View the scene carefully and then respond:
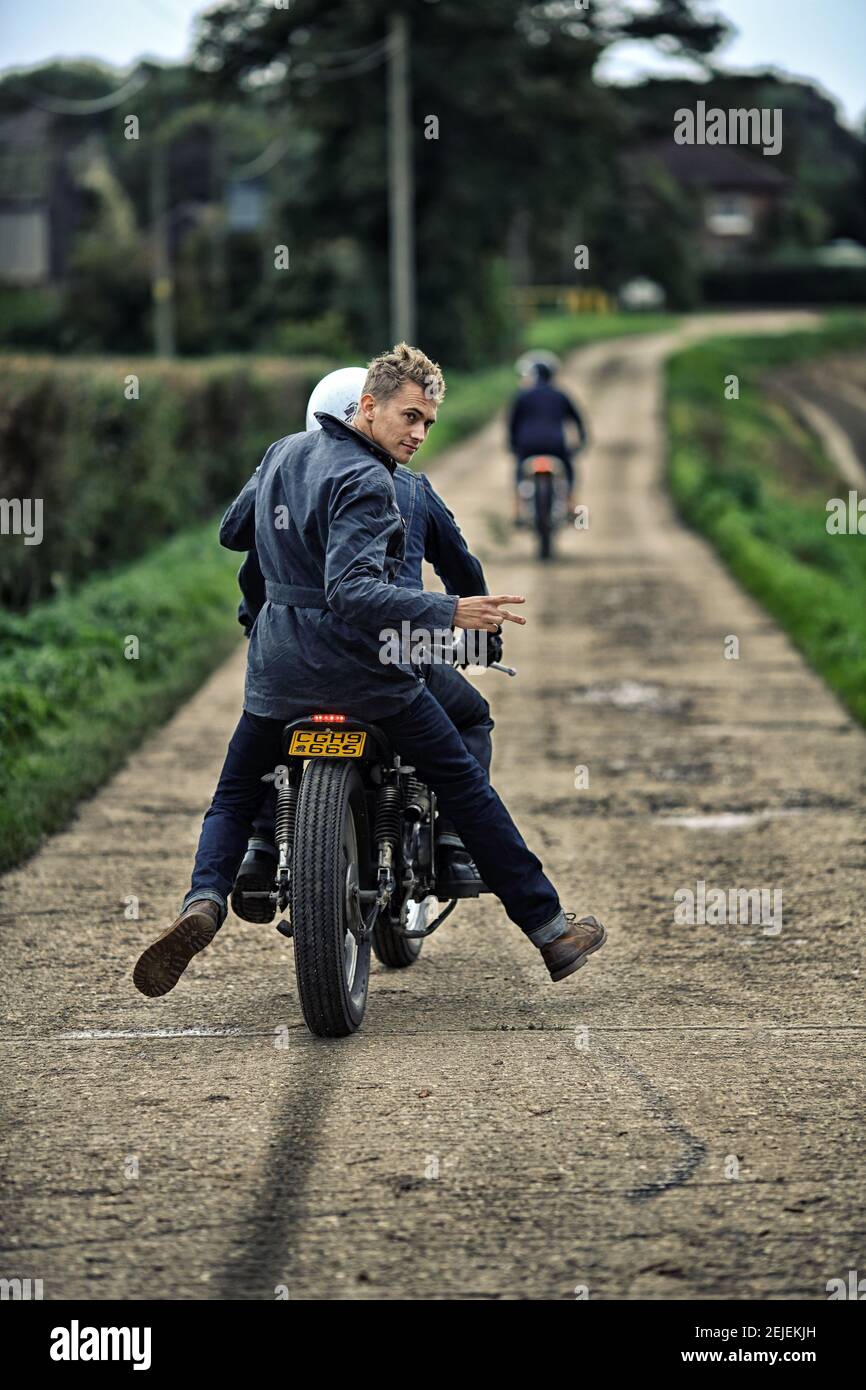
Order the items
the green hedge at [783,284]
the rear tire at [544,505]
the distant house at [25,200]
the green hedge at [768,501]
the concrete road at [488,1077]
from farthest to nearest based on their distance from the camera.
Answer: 1. the green hedge at [783,284]
2. the distant house at [25,200]
3. the rear tire at [544,505]
4. the green hedge at [768,501]
5. the concrete road at [488,1077]

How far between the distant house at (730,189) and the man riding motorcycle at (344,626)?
10281 cm

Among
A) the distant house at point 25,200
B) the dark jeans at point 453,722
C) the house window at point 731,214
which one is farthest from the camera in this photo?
the house window at point 731,214

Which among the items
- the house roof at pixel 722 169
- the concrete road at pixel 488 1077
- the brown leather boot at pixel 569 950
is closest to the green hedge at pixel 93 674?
the concrete road at pixel 488 1077

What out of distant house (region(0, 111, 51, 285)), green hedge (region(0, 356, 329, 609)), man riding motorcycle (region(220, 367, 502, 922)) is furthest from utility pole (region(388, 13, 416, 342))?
distant house (region(0, 111, 51, 285))

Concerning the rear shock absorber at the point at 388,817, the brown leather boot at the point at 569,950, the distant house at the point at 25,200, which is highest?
the distant house at the point at 25,200

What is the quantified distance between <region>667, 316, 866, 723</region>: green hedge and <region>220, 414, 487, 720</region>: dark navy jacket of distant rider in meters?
6.37

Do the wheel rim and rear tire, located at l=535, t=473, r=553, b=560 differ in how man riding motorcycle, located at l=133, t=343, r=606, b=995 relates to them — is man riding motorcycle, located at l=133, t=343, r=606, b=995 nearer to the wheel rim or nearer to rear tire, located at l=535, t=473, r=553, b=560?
the wheel rim

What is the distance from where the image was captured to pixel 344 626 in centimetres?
553

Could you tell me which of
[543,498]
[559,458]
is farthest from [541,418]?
[543,498]

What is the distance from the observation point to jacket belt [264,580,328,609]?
18.3 ft

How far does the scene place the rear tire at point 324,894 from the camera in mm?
5367

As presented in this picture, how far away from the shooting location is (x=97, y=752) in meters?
9.77

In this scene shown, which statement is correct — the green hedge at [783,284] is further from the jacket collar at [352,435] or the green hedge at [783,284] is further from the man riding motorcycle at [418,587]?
the jacket collar at [352,435]

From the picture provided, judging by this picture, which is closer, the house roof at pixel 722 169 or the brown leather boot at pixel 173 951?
the brown leather boot at pixel 173 951
